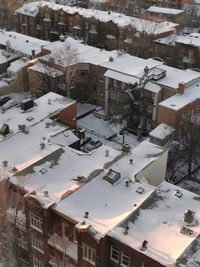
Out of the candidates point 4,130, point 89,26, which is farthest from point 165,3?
point 4,130

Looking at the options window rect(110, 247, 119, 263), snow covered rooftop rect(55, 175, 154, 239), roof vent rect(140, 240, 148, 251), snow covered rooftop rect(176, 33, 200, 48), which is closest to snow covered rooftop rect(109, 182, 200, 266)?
roof vent rect(140, 240, 148, 251)

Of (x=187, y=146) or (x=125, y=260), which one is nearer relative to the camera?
(x=125, y=260)

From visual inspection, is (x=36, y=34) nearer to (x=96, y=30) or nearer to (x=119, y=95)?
(x=96, y=30)

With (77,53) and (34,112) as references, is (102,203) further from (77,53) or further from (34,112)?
(77,53)

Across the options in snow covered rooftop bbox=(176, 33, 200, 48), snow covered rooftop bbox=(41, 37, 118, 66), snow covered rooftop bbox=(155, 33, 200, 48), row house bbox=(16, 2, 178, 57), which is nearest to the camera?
snow covered rooftop bbox=(41, 37, 118, 66)

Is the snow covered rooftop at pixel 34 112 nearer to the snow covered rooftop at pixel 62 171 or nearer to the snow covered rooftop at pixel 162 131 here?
the snow covered rooftop at pixel 62 171

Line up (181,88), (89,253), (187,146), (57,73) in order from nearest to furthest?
1. (89,253)
2. (187,146)
3. (181,88)
4. (57,73)

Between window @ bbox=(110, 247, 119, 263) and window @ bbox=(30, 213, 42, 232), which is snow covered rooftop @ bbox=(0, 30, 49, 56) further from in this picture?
window @ bbox=(110, 247, 119, 263)
